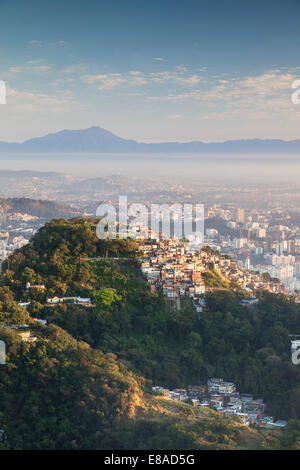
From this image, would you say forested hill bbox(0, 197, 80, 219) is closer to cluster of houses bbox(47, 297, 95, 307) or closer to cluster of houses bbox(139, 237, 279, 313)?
cluster of houses bbox(139, 237, 279, 313)

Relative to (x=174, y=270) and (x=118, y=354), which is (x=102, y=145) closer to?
(x=174, y=270)

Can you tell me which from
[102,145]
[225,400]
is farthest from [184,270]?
[102,145]

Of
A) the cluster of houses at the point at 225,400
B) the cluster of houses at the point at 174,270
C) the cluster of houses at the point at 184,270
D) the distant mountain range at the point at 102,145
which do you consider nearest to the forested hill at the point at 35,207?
the distant mountain range at the point at 102,145

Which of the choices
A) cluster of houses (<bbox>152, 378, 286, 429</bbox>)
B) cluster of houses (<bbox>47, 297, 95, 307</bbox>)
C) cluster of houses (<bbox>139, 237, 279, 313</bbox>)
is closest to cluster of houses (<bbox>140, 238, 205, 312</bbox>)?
cluster of houses (<bbox>139, 237, 279, 313</bbox>)

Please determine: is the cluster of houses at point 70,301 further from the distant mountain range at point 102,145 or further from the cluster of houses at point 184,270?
the distant mountain range at point 102,145
